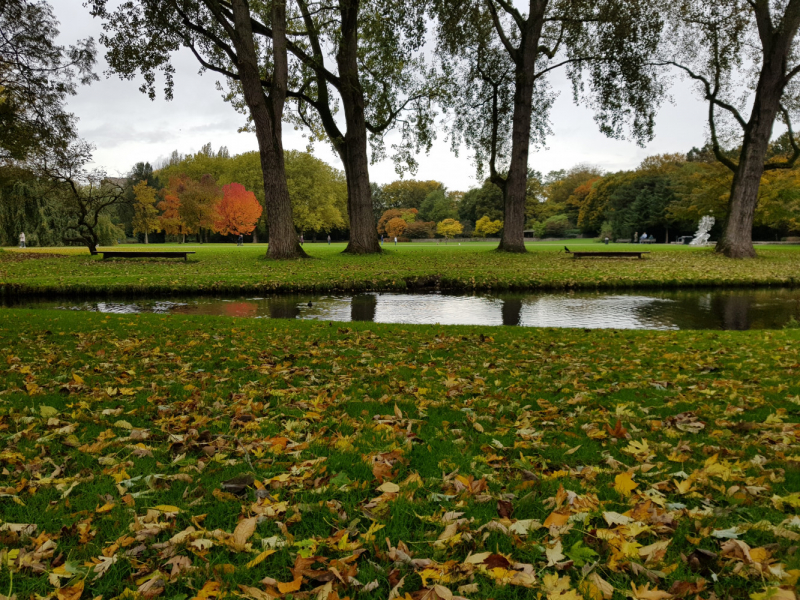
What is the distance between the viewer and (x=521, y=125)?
83.4 feet

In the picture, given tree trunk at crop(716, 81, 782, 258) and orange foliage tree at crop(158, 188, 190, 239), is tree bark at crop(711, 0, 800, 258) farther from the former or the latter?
orange foliage tree at crop(158, 188, 190, 239)

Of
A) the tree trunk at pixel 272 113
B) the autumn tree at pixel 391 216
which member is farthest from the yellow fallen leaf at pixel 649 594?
the autumn tree at pixel 391 216

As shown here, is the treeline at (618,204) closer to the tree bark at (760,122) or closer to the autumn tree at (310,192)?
the tree bark at (760,122)

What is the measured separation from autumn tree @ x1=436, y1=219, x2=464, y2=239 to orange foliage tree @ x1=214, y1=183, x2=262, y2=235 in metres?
28.6

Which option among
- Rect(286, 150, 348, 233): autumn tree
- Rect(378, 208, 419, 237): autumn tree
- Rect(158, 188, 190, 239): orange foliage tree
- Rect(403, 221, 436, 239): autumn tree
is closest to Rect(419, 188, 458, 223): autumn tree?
Rect(378, 208, 419, 237): autumn tree

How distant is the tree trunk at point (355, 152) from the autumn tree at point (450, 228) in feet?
162

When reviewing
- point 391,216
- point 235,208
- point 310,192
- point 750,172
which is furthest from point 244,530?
point 391,216

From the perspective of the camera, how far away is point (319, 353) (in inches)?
253

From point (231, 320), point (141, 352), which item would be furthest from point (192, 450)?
point (231, 320)

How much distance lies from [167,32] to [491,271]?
17492 mm

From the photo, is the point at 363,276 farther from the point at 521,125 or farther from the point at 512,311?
the point at 521,125

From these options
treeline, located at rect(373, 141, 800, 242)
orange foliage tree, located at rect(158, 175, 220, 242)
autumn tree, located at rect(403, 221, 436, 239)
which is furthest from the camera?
autumn tree, located at rect(403, 221, 436, 239)

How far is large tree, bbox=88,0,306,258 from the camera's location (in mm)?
19688

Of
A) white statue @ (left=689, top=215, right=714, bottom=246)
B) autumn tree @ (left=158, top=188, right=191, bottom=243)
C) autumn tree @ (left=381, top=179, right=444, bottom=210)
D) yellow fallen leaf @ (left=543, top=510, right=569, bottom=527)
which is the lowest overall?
yellow fallen leaf @ (left=543, top=510, right=569, bottom=527)
